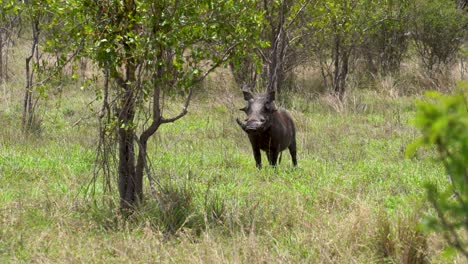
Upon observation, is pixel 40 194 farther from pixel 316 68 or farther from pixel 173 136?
pixel 316 68

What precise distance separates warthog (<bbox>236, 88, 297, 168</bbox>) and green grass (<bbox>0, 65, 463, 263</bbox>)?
33cm

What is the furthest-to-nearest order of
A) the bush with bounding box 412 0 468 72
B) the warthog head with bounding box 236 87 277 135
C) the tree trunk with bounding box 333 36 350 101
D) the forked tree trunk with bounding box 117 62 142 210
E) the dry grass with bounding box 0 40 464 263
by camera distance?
the bush with bounding box 412 0 468 72 → the tree trunk with bounding box 333 36 350 101 → the warthog head with bounding box 236 87 277 135 → the forked tree trunk with bounding box 117 62 142 210 → the dry grass with bounding box 0 40 464 263

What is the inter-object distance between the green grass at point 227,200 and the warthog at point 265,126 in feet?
1.09

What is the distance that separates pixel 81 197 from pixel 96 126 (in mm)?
4664

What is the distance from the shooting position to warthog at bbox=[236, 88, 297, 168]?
723cm

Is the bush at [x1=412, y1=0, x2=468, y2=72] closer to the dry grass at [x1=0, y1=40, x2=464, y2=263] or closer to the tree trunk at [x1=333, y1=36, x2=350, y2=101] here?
the tree trunk at [x1=333, y1=36, x2=350, y2=101]

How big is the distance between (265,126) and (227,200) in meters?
1.75

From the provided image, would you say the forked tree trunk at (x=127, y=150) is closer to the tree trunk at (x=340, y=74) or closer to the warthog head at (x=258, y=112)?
the warthog head at (x=258, y=112)

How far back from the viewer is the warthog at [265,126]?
23.7ft

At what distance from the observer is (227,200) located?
5797 millimetres

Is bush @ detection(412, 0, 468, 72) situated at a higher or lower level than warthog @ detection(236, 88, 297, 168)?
higher

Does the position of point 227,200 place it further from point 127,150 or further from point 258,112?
point 258,112

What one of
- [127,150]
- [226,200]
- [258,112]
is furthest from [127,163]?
[258,112]

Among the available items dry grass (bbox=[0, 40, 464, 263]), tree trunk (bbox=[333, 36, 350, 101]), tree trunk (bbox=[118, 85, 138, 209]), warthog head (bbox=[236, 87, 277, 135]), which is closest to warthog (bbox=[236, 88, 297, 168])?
warthog head (bbox=[236, 87, 277, 135])
